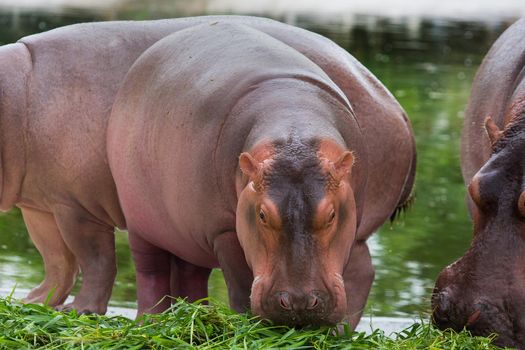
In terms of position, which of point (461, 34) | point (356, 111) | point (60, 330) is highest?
point (356, 111)

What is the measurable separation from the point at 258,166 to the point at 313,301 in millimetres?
460

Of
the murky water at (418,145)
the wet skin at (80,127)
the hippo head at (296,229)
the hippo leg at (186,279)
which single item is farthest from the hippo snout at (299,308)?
the hippo leg at (186,279)

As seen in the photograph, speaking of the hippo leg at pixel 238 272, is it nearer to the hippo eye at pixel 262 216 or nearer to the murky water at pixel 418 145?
the hippo eye at pixel 262 216

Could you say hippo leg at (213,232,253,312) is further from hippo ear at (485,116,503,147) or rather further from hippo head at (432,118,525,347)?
hippo ear at (485,116,503,147)

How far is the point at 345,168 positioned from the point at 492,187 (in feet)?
1.77

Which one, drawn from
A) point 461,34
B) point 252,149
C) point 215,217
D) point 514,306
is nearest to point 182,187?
point 215,217

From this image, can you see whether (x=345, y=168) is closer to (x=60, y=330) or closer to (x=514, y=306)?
(x=514, y=306)

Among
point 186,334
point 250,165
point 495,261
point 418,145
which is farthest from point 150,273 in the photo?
point 418,145

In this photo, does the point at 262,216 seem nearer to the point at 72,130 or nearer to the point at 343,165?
the point at 343,165

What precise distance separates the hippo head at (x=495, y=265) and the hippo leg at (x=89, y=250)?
5.40 feet

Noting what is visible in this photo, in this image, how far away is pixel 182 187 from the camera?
465 centimetres

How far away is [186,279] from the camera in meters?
5.45

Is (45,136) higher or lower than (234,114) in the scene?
lower

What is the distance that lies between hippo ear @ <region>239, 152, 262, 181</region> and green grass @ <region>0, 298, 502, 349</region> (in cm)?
46
